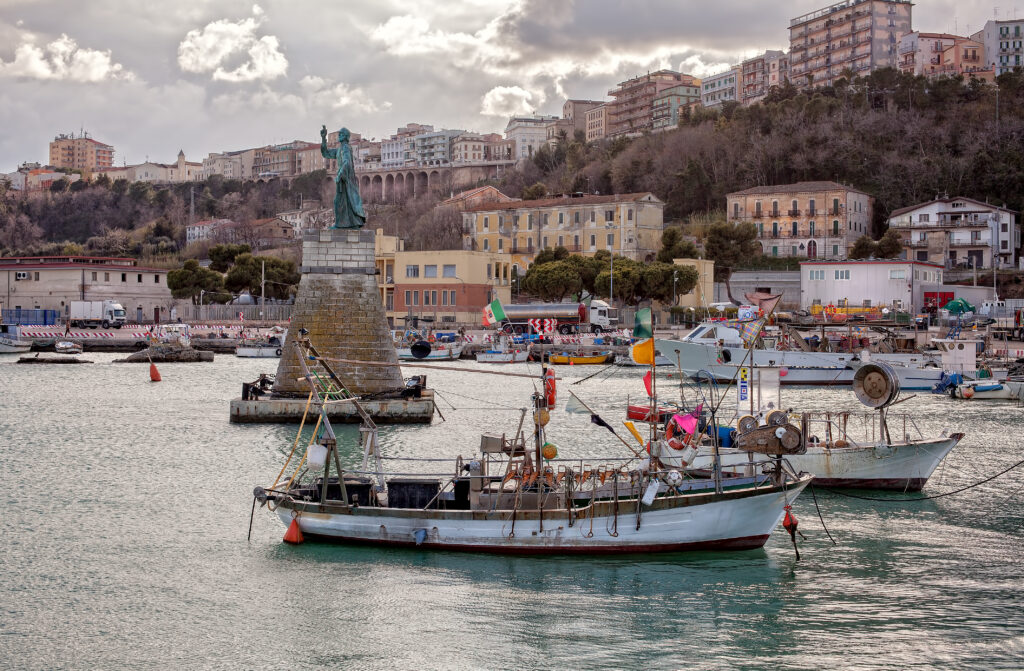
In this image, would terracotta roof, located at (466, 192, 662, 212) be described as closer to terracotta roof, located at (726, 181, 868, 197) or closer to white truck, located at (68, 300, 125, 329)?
terracotta roof, located at (726, 181, 868, 197)

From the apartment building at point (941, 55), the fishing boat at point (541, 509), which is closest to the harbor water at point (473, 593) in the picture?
the fishing boat at point (541, 509)

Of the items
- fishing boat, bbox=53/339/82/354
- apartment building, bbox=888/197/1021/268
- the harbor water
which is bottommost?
the harbor water

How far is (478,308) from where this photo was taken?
80.6 m

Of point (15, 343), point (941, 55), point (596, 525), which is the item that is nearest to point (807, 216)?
point (941, 55)

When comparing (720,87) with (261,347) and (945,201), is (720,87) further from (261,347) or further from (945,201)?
(261,347)

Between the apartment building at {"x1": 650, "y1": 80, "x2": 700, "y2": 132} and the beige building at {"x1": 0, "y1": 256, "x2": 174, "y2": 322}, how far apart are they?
8124cm

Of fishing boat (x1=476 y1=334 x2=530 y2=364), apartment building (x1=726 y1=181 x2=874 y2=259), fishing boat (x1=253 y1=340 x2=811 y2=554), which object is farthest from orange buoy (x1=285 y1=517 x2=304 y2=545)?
apartment building (x1=726 y1=181 x2=874 y2=259)

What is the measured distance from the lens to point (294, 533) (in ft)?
57.6

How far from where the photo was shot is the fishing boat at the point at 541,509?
16703 millimetres

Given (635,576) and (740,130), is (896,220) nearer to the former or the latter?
(740,130)

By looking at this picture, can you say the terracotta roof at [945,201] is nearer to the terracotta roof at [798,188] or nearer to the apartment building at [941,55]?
the terracotta roof at [798,188]

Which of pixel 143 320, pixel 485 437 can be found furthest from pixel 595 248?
pixel 485 437

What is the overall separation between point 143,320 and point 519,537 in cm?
7677

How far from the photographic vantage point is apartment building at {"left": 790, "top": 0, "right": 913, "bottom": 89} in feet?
384
